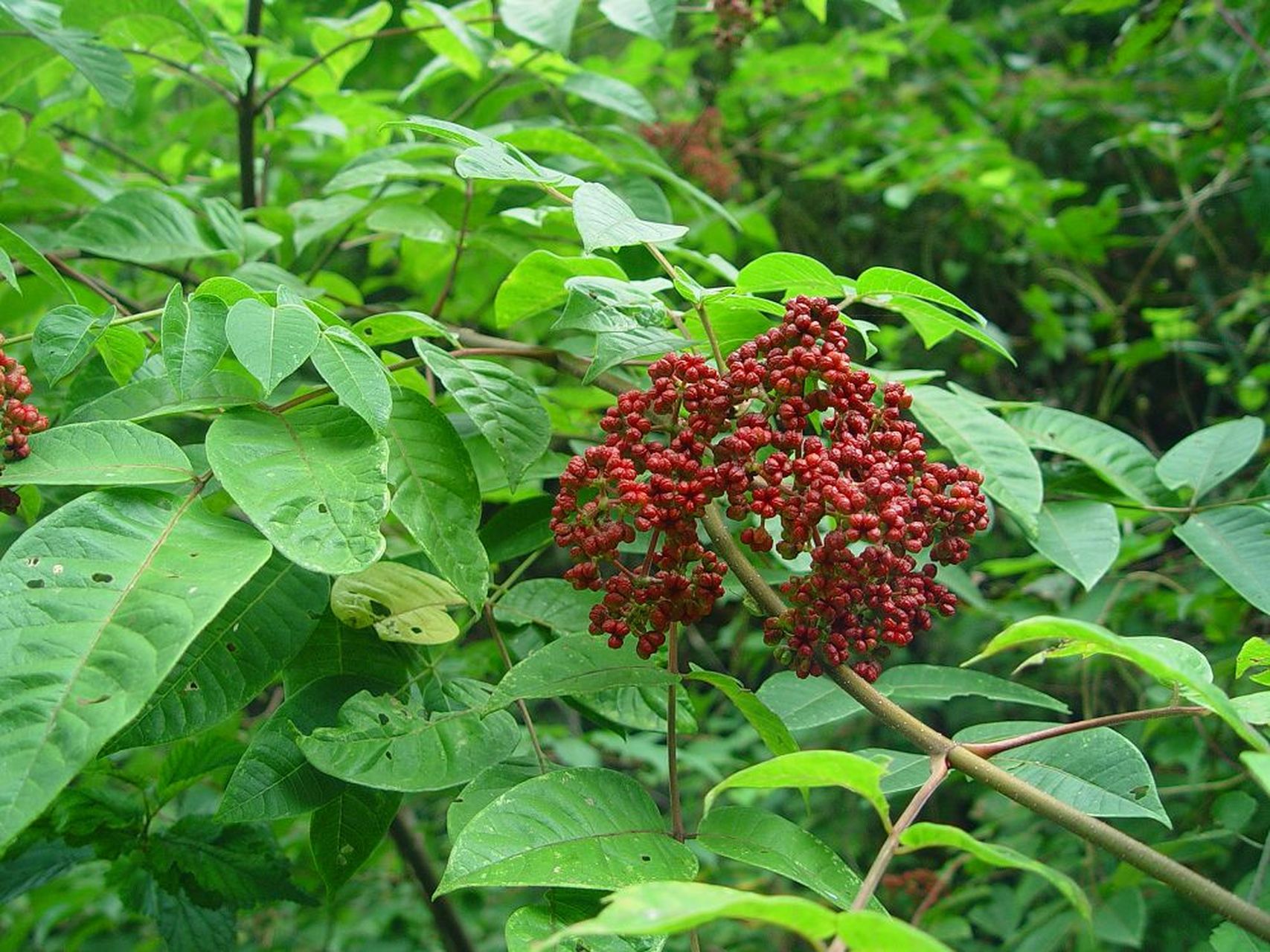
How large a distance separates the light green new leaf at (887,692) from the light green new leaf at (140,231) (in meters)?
1.03

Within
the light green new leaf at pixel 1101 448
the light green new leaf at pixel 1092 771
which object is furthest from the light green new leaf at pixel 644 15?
the light green new leaf at pixel 1092 771

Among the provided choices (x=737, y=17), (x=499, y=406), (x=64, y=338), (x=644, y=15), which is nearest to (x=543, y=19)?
(x=644, y=15)

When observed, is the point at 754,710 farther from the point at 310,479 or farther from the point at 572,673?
the point at 310,479

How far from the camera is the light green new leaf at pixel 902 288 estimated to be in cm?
108

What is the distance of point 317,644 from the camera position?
3.83ft

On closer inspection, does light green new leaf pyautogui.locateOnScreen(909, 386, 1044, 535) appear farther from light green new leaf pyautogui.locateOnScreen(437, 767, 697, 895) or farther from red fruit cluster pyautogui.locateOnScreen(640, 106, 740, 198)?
red fruit cluster pyautogui.locateOnScreen(640, 106, 740, 198)

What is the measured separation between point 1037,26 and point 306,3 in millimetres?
3178

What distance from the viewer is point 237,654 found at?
1052mm

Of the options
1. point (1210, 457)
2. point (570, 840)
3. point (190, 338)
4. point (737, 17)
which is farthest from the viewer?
point (737, 17)

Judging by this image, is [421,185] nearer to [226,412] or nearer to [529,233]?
[529,233]

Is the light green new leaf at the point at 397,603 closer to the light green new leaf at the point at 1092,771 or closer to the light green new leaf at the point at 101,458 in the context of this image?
the light green new leaf at the point at 101,458

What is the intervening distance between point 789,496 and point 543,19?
44.7 inches

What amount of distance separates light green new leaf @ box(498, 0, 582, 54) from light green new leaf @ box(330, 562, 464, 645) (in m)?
0.99

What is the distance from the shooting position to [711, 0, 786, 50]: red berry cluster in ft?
7.23
